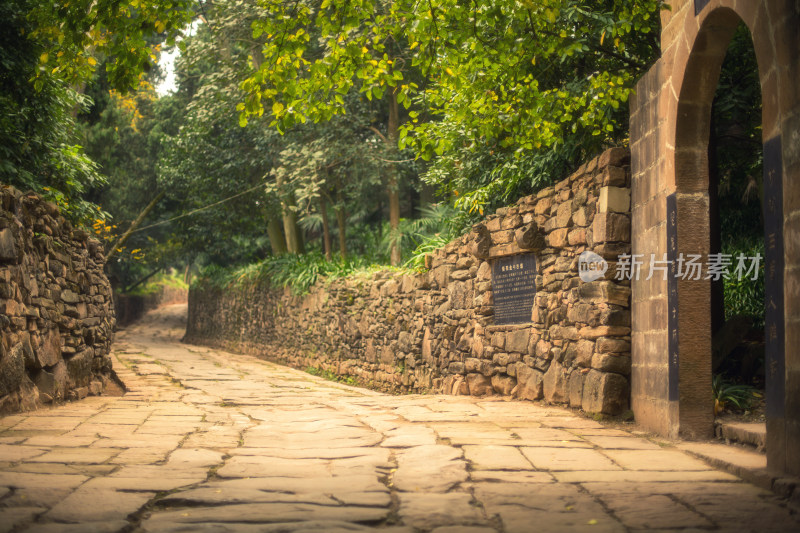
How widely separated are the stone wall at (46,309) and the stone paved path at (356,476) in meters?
0.48

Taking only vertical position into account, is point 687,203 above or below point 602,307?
above

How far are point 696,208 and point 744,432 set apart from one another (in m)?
1.56

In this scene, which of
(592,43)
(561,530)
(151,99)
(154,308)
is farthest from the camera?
(154,308)

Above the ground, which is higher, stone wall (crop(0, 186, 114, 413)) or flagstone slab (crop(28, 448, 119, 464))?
stone wall (crop(0, 186, 114, 413))

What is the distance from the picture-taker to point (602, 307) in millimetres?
5902

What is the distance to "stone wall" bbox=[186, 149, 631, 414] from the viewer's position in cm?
586

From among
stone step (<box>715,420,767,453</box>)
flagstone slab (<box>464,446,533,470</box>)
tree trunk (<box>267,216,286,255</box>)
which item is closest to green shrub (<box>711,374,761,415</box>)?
stone step (<box>715,420,767,453</box>)


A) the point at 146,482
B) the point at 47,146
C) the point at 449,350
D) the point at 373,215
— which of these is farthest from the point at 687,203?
the point at 373,215

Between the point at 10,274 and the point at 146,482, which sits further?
the point at 10,274

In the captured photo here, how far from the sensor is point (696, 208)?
493 centimetres

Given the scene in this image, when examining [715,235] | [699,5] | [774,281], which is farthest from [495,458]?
[715,235]

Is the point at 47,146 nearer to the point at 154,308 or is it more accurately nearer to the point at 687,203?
the point at 687,203

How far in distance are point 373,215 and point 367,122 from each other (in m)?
4.57

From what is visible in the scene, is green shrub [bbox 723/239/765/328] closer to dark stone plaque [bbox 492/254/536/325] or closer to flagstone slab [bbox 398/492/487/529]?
dark stone plaque [bbox 492/254/536/325]
